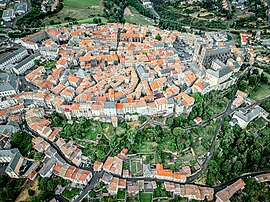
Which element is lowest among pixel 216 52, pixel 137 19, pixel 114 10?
pixel 137 19

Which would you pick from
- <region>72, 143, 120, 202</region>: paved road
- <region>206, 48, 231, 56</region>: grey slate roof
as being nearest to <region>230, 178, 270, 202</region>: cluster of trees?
<region>72, 143, 120, 202</region>: paved road

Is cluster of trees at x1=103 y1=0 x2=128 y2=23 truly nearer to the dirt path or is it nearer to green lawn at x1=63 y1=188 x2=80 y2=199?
the dirt path

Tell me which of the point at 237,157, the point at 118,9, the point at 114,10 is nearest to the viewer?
the point at 237,157

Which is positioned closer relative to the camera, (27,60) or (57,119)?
(57,119)

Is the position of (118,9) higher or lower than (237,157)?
higher

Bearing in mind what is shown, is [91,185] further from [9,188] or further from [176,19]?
[176,19]

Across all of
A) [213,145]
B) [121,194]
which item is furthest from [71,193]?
[213,145]

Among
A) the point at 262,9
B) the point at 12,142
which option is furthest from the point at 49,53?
the point at 262,9

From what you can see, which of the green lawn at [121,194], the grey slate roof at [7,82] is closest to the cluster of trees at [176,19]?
the grey slate roof at [7,82]
